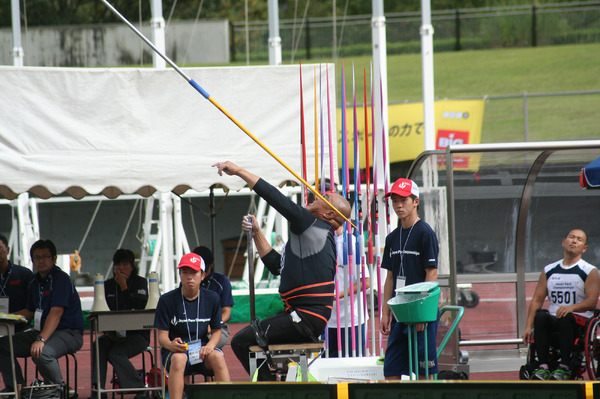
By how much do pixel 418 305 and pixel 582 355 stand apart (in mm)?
2614

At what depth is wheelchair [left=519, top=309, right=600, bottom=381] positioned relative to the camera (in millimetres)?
7047

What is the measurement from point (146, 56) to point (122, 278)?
18.2 meters

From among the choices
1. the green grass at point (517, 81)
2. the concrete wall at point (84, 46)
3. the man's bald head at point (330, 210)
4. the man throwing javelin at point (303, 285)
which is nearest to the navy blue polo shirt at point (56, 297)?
the man throwing javelin at point (303, 285)

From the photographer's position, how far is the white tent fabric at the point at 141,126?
6.81m

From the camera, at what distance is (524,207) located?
8.83 meters

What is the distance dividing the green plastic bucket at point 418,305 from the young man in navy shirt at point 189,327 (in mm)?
1726

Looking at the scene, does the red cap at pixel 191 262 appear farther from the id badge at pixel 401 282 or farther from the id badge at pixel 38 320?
the id badge at pixel 38 320

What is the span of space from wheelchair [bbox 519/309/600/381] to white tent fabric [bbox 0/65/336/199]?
2.39 m

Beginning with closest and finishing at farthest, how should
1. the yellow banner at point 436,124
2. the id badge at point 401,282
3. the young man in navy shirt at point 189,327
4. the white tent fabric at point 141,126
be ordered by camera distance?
1. the id badge at point 401,282
2. the young man in navy shirt at point 189,327
3. the white tent fabric at point 141,126
4. the yellow banner at point 436,124

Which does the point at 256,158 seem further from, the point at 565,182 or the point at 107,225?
the point at 107,225

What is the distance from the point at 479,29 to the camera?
1359 inches

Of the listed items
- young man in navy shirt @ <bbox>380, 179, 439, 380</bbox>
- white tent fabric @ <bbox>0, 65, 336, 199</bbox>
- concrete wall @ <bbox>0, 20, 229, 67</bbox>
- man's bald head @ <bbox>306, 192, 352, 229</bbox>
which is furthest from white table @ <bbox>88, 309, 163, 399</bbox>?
concrete wall @ <bbox>0, 20, 229, 67</bbox>

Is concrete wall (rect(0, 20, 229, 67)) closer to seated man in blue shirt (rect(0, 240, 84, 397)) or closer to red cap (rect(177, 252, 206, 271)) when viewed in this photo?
seated man in blue shirt (rect(0, 240, 84, 397))

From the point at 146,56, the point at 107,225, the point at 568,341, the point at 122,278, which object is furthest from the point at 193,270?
the point at 146,56
